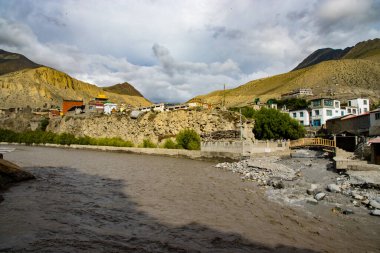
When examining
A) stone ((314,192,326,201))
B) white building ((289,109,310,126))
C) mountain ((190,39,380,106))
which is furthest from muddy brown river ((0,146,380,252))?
mountain ((190,39,380,106))

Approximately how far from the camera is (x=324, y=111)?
2640 inches

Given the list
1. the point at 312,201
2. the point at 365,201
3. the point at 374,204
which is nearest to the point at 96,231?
the point at 312,201

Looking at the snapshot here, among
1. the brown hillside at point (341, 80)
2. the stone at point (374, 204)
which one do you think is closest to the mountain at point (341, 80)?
the brown hillside at point (341, 80)

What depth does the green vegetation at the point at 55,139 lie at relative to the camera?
68.8m

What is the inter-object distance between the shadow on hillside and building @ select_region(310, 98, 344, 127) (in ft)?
204

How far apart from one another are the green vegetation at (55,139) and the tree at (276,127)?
29098 millimetres

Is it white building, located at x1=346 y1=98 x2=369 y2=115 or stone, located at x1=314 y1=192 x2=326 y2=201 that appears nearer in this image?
stone, located at x1=314 y1=192 x2=326 y2=201

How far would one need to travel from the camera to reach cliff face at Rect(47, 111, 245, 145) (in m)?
56.1

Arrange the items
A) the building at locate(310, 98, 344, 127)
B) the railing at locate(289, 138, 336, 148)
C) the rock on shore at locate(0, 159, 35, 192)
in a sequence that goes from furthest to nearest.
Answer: the building at locate(310, 98, 344, 127) < the railing at locate(289, 138, 336, 148) < the rock on shore at locate(0, 159, 35, 192)

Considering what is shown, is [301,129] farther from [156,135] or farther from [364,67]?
[364,67]

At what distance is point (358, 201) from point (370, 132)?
83.7ft

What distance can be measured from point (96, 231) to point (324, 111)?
66.8m

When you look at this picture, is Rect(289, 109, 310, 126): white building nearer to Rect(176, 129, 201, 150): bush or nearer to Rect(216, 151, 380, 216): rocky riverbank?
Rect(176, 129, 201, 150): bush

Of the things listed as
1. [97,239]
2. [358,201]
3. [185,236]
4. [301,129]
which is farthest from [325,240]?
[301,129]
